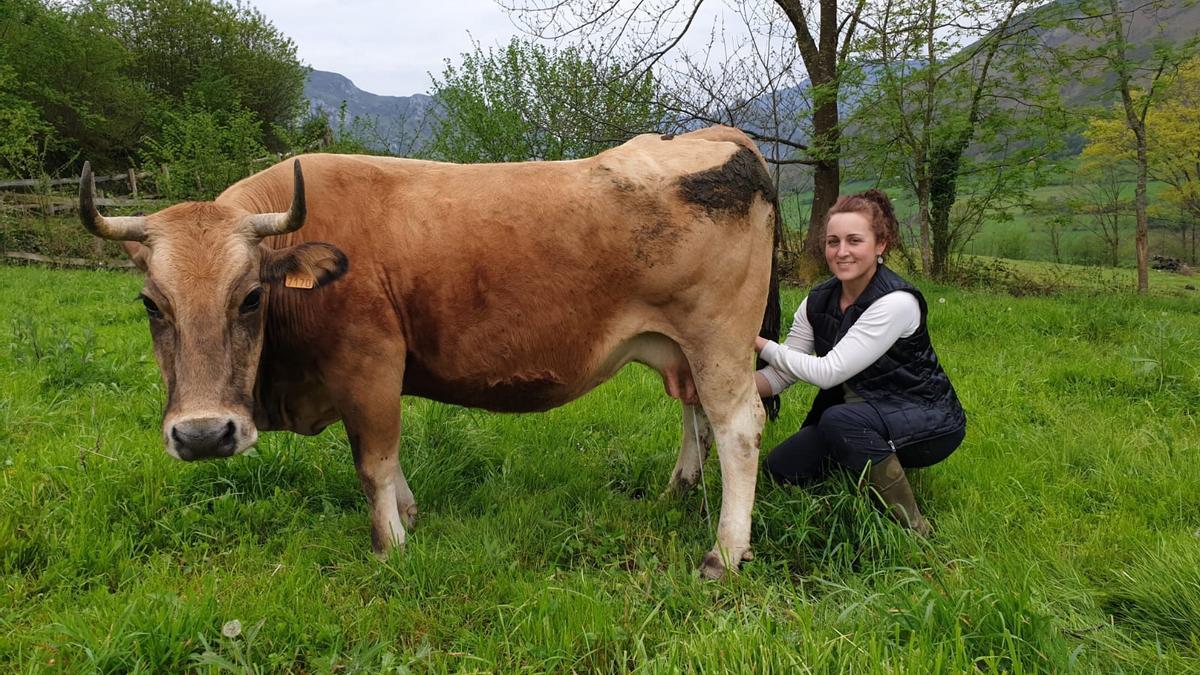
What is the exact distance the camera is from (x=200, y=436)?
254cm

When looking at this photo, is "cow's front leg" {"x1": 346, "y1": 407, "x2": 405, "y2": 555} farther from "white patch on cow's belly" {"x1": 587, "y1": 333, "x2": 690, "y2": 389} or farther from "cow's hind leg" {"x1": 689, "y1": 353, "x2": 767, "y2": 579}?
"cow's hind leg" {"x1": 689, "y1": 353, "x2": 767, "y2": 579}

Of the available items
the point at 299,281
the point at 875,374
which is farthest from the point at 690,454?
the point at 299,281

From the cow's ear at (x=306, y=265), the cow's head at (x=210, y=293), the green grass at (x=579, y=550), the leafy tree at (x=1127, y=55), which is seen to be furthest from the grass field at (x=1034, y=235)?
the cow's head at (x=210, y=293)

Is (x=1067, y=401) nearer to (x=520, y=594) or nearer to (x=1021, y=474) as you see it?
(x=1021, y=474)

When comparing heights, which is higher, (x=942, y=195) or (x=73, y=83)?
(x=73, y=83)

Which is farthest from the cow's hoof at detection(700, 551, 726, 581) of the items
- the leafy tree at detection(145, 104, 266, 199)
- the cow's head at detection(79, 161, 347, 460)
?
the leafy tree at detection(145, 104, 266, 199)

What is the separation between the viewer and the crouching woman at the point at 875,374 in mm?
3234

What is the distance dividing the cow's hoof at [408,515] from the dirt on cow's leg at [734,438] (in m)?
1.67

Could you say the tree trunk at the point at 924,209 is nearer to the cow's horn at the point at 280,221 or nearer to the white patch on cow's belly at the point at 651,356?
the white patch on cow's belly at the point at 651,356

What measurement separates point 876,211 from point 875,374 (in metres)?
0.85

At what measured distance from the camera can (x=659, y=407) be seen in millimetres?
5359

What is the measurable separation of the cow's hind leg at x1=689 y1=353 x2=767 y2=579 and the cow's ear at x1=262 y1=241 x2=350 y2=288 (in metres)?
1.80

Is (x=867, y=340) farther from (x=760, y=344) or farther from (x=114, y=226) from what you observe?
(x=114, y=226)

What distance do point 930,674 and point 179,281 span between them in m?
3.08
